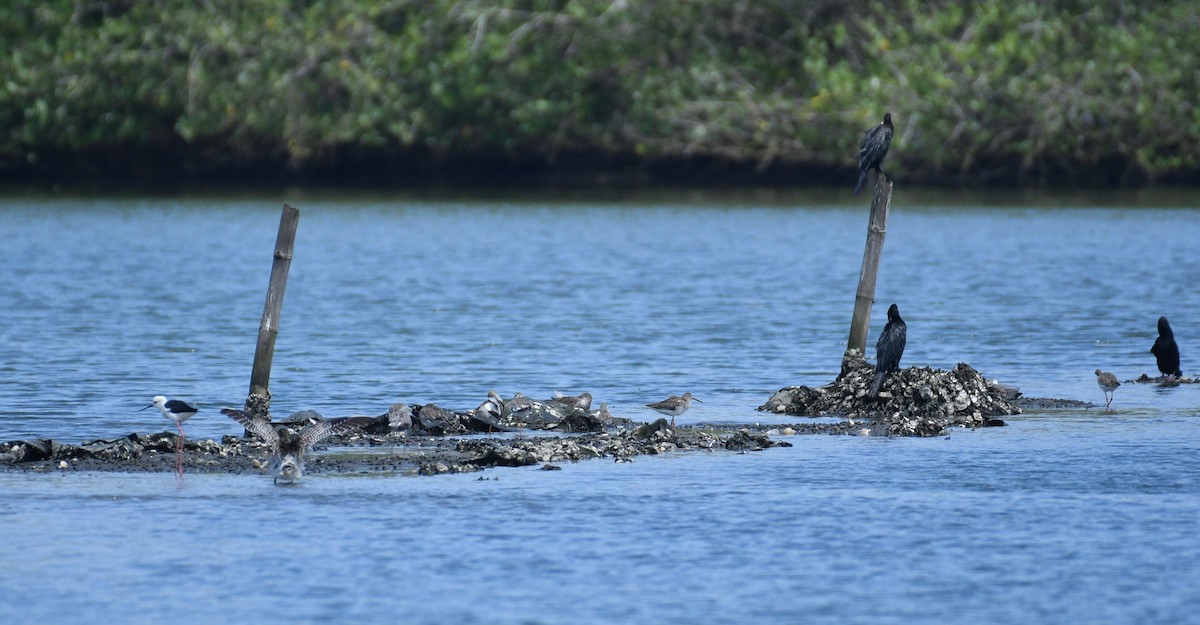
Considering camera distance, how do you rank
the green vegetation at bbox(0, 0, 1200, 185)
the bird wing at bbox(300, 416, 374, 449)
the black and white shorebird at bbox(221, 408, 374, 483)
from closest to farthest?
the black and white shorebird at bbox(221, 408, 374, 483) < the bird wing at bbox(300, 416, 374, 449) < the green vegetation at bbox(0, 0, 1200, 185)

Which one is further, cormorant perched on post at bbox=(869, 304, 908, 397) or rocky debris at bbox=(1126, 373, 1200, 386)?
rocky debris at bbox=(1126, 373, 1200, 386)

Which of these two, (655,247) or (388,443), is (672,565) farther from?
(655,247)

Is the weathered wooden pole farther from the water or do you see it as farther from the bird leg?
the bird leg

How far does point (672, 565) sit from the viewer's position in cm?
1061

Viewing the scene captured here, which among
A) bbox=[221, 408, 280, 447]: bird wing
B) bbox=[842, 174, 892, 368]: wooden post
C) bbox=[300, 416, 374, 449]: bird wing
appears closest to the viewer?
bbox=[221, 408, 280, 447]: bird wing

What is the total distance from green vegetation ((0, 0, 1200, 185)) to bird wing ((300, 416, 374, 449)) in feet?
122

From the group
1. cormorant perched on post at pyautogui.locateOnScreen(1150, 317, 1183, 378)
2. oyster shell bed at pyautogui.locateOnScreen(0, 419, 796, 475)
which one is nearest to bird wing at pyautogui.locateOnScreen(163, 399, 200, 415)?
oyster shell bed at pyautogui.locateOnScreen(0, 419, 796, 475)

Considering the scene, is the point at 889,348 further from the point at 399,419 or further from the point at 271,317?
the point at 271,317

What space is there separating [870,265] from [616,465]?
4.19 meters

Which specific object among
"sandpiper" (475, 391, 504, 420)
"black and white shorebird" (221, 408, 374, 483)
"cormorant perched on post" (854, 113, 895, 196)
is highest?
"cormorant perched on post" (854, 113, 895, 196)

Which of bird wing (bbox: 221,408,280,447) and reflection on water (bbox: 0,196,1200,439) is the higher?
reflection on water (bbox: 0,196,1200,439)

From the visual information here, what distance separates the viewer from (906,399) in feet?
51.9

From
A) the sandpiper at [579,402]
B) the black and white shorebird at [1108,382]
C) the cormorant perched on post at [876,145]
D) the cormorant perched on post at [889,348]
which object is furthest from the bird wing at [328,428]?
the black and white shorebird at [1108,382]

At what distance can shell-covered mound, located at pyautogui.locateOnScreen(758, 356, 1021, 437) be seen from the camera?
616 inches
